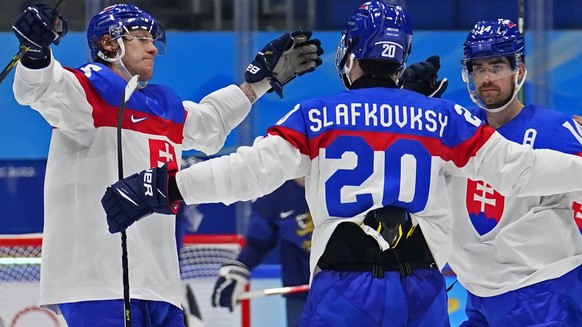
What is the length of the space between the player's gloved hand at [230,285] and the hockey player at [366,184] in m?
1.87

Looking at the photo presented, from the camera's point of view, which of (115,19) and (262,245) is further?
(262,245)

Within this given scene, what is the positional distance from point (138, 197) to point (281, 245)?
1.99 meters

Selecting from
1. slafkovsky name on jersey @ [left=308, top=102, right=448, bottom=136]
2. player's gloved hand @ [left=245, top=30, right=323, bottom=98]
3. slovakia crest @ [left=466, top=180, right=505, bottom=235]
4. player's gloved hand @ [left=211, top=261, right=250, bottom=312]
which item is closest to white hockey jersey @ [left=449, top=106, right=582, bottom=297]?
slovakia crest @ [left=466, top=180, right=505, bottom=235]

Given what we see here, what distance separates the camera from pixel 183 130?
3115mm

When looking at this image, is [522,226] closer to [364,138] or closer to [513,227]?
[513,227]

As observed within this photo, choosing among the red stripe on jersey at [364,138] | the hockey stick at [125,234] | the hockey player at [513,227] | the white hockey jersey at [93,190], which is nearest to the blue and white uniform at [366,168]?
the red stripe on jersey at [364,138]

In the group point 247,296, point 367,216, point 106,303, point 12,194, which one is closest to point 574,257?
point 367,216

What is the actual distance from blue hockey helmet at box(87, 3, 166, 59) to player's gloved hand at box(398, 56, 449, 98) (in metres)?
0.86

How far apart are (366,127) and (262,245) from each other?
2.03 meters

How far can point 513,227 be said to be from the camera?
10.5 ft

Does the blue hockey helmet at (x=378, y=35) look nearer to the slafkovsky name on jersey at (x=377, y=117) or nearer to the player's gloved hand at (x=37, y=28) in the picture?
the slafkovsky name on jersey at (x=377, y=117)

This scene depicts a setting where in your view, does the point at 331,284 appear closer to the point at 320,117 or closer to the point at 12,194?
the point at 320,117

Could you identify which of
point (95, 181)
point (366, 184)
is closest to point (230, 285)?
point (95, 181)

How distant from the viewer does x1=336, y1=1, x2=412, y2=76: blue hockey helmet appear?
2549 millimetres
